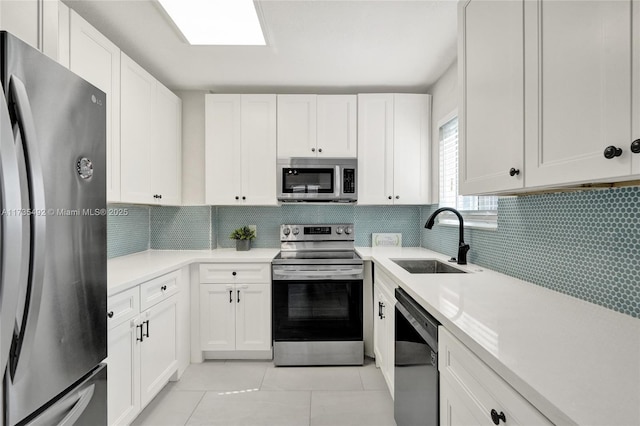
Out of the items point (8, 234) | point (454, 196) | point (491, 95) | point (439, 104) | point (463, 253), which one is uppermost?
point (439, 104)

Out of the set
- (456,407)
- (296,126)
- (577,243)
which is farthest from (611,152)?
(296,126)

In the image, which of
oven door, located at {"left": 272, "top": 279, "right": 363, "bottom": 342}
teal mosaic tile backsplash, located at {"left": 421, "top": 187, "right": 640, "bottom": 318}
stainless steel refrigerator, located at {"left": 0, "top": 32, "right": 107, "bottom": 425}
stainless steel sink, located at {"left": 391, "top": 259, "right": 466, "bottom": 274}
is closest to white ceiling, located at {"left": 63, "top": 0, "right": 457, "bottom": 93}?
stainless steel refrigerator, located at {"left": 0, "top": 32, "right": 107, "bottom": 425}

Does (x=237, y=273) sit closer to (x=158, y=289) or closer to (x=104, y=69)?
(x=158, y=289)

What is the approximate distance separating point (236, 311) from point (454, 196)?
201 centimetres

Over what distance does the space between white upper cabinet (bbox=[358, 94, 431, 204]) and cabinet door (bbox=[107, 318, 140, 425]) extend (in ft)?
6.49

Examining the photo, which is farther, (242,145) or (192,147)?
(192,147)

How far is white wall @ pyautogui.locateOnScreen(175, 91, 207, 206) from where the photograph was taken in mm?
2916

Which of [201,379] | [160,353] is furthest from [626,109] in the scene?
[201,379]

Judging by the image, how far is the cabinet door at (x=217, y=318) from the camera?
8.20 feet

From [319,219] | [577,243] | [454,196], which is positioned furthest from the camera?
[319,219]

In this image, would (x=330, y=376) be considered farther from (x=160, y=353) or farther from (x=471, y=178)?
(x=471, y=178)

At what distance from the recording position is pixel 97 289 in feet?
3.57

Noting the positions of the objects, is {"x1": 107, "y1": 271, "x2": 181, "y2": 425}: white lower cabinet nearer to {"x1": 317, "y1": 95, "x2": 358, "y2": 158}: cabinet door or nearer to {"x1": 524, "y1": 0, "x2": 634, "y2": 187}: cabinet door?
{"x1": 317, "y1": 95, "x2": 358, "y2": 158}: cabinet door

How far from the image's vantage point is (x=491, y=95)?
126 cm
